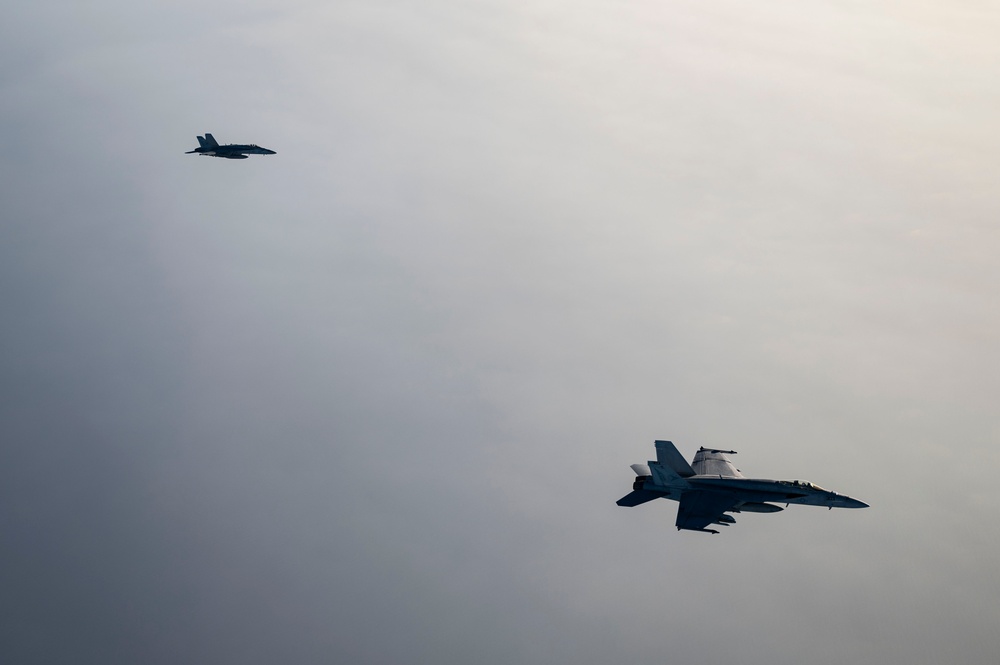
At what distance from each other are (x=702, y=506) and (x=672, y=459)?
9.32 meters

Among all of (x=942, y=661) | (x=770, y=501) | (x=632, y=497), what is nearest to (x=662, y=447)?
(x=632, y=497)

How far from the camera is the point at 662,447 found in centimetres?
13975

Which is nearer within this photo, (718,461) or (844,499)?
(844,499)

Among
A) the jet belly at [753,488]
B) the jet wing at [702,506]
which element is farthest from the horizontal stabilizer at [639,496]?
the jet belly at [753,488]

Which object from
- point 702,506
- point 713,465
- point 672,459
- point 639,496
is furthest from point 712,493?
point 713,465

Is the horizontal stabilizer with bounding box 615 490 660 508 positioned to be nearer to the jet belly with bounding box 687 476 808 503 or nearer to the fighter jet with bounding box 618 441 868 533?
the fighter jet with bounding box 618 441 868 533

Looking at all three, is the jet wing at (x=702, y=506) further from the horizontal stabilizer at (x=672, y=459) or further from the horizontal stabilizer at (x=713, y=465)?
the horizontal stabilizer at (x=713, y=465)

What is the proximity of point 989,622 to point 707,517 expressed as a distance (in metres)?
116

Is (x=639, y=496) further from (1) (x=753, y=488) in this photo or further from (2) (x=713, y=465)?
(2) (x=713, y=465)

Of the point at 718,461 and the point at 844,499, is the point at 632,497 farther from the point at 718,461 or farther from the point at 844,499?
the point at 844,499

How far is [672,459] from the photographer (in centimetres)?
13912

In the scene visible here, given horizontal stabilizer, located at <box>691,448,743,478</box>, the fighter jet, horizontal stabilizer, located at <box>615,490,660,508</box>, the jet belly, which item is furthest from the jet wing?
horizontal stabilizer, located at <box>691,448,743,478</box>

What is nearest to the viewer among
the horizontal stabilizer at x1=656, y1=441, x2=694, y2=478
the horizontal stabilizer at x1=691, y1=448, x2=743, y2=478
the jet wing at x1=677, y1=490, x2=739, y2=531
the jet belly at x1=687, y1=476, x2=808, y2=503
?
the jet belly at x1=687, y1=476, x2=808, y2=503

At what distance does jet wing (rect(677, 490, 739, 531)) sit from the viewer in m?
135
